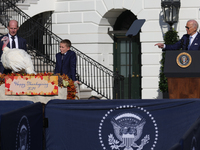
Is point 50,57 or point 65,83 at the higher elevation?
point 50,57

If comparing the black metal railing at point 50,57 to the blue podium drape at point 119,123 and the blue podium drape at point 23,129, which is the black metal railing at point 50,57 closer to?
the blue podium drape at point 119,123

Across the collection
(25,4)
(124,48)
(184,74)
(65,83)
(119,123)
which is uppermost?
(25,4)

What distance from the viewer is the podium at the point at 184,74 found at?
838 cm

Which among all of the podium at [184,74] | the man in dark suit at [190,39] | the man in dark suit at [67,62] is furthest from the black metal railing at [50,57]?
the podium at [184,74]

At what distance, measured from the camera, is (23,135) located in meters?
6.13

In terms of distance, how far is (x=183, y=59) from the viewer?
333 inches

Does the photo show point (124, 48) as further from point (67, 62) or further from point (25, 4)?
point (67, 62)

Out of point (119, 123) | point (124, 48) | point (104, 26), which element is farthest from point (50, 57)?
point (119, 123)

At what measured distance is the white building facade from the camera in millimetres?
15969

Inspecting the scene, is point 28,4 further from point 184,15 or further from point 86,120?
point 86,120

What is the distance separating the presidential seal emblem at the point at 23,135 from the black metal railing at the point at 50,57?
28.9ft

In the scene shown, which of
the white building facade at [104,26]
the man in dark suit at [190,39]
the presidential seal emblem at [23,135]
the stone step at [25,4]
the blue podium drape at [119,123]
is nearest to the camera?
the presidential seal emblem at [23,135]

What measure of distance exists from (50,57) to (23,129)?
11047 millimetres

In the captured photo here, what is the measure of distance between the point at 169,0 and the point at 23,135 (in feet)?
34.0
